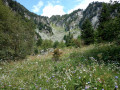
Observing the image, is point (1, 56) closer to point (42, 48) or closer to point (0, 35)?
point (0, 35)

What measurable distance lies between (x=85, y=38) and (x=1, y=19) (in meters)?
24.5

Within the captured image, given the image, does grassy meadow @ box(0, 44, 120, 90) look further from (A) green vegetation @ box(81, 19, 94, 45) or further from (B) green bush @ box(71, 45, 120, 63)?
(A) green vegetation @ box(81, 19, 94, 45)

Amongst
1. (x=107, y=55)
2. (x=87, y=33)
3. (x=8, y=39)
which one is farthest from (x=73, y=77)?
(x=87, y=33)

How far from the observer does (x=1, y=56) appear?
478 inches

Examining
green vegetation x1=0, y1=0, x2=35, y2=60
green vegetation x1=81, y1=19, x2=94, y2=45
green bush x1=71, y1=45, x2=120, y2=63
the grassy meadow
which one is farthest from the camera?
green vegetation x1=81, y1=19, x2=94, y2=45

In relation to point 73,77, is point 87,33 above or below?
above

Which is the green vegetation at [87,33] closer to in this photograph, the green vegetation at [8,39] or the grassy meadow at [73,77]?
the green vegetation at [8,39]

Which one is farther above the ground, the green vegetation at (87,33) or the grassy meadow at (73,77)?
the green vegetation at (87,33)

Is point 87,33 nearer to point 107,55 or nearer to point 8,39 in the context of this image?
point 8,39

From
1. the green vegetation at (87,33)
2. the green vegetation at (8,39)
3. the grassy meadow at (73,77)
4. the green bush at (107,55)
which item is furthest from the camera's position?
the green vegetation at (87,33)

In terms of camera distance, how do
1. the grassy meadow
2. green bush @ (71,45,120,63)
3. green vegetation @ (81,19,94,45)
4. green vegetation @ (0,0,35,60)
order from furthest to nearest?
green vegetation @ (81,19,94,45), green vegetation @ (0,0,35,60), green bush @ (71,45,120,63), the grassy meadow

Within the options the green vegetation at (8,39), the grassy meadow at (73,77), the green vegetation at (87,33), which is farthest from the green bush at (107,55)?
the green vegetation at (87,33)

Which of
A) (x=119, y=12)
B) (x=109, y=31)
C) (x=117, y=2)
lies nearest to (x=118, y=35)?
(x=109, y=31)

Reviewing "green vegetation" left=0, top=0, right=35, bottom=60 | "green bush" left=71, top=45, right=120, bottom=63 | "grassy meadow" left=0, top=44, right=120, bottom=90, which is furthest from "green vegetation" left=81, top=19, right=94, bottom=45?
"grassy meadow" left=0, top=44, right=120, bottom=90
